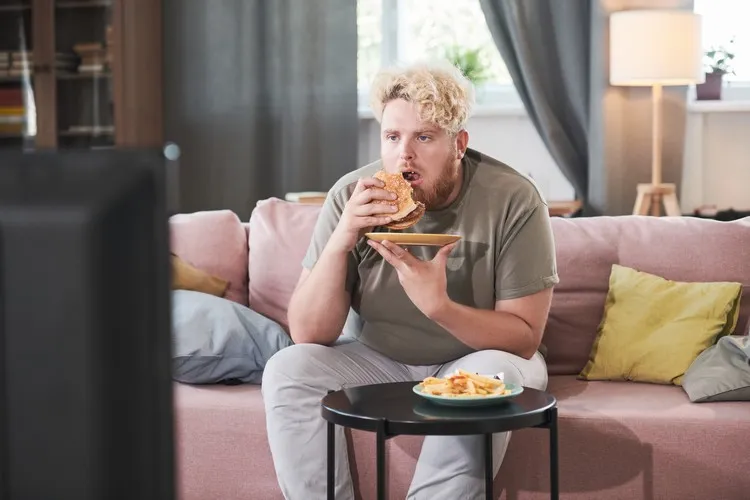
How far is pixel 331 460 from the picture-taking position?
1991mm

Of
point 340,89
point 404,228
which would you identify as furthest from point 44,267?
point 340,89

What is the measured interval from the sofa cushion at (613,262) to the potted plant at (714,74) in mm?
1781

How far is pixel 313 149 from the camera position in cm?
464

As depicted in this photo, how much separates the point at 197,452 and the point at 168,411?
208 cm

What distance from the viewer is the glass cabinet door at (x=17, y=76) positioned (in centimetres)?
484

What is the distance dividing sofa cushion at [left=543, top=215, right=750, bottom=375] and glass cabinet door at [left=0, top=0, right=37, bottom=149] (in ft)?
9.85

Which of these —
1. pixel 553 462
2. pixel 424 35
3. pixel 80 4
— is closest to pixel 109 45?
pixel 80 4

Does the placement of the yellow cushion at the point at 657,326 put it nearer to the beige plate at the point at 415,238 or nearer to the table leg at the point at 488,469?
the table leg at the point at 488,469

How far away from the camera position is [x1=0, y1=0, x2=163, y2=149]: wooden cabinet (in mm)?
4680

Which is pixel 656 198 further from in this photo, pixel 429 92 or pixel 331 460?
pixel 331 460

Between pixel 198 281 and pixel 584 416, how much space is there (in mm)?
1056

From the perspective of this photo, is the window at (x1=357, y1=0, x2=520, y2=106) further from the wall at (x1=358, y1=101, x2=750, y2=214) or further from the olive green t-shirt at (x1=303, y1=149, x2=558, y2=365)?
the olive green t-shirt at (x1=303, y1=149, x2=558, y2=365)

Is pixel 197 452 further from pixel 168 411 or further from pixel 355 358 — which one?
pixel 168 411

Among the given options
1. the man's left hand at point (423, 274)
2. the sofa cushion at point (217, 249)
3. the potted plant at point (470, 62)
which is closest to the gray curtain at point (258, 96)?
the potted plant at point (470, 62)
